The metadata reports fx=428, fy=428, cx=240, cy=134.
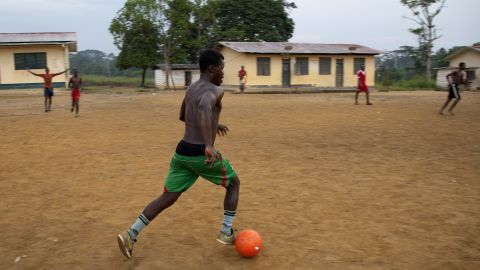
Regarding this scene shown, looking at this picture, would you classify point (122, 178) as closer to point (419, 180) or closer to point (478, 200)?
point (419, 180)

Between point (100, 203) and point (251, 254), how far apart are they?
2322 mm

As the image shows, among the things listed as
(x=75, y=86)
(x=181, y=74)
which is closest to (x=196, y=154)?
(x=75, y=86)

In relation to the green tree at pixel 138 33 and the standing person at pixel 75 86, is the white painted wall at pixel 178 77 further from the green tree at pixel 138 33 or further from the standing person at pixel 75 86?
the standing person at pixel 75 86

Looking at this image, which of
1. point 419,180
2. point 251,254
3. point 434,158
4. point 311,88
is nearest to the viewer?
point 251,254

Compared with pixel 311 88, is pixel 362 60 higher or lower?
higher

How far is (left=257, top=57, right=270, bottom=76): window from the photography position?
3203 centimetres

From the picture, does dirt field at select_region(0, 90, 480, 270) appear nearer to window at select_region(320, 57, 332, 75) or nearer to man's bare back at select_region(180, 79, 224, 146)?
man's bare back at select_region(180, 79, 224, 146)

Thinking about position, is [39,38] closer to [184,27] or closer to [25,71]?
[25,71]

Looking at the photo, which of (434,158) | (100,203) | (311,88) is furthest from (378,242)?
(311,88)

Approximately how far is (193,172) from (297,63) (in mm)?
30266

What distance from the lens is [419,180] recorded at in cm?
598

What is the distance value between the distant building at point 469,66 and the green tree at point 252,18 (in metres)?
15.8

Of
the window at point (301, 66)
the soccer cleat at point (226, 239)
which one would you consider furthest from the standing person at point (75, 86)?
the window at point (301, 66)

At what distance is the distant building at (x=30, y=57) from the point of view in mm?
29250
